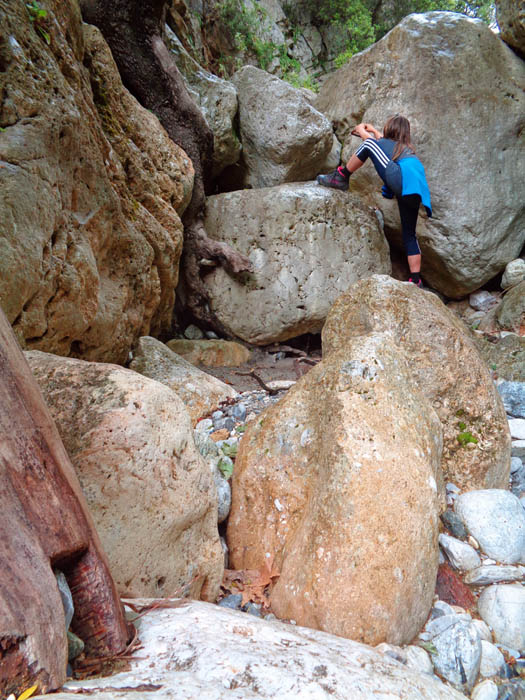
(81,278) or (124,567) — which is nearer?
(124,567)

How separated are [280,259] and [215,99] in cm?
225

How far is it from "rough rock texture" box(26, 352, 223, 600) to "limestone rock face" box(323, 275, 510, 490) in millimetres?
1439

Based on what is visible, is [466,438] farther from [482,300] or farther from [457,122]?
[457,122]

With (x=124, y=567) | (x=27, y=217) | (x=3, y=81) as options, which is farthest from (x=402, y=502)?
(x=3, y=81)

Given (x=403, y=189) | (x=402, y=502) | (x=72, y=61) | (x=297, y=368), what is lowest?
(x=297, y=368)

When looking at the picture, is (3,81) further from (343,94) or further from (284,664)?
(343,94)

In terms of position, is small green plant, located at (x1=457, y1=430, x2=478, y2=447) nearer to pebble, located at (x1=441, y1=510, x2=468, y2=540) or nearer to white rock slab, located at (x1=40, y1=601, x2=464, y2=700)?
pebble, located at (x1=441, y1=510, x2=468, y2=540)

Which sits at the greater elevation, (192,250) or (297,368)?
(192,250)

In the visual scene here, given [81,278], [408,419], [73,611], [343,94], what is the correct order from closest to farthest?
[73,611] → [408,419] → [81,278] → [343,94]

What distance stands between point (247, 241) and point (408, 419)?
3777mm

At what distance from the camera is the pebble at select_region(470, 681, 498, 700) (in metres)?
1.62

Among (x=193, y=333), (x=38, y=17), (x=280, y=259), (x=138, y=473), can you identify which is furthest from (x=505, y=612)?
(x=193, y=333)

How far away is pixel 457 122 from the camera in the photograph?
5762mm

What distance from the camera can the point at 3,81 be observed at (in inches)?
90.4
